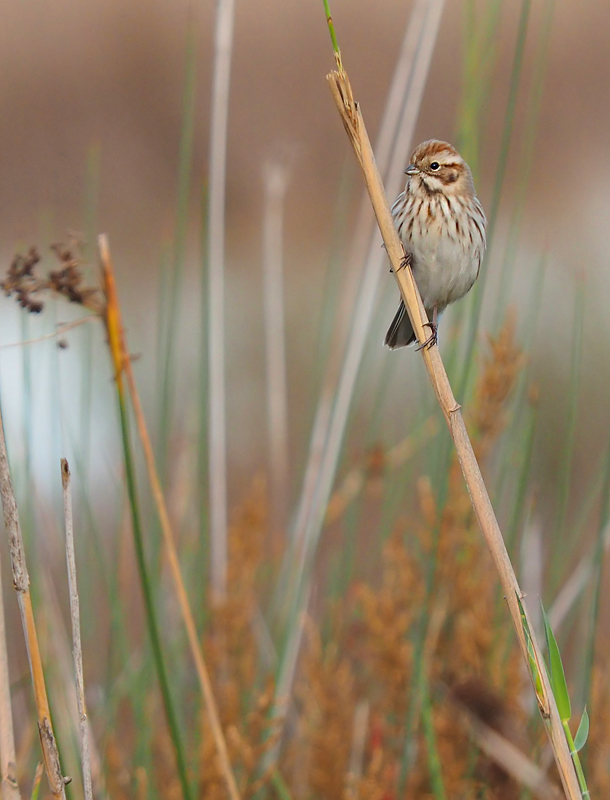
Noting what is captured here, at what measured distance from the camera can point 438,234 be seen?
210 centimetres

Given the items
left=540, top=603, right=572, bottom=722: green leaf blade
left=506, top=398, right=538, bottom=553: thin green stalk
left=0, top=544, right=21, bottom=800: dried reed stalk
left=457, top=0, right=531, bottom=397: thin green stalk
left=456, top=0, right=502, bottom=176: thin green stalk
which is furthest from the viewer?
left=506, top=398, right=538, bottom=553: thin green stalk

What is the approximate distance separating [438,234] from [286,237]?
4822mm

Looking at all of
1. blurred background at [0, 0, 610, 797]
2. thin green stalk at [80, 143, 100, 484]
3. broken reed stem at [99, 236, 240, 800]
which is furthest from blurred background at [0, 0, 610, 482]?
broken reed stem at [99, 236, 240, 800]

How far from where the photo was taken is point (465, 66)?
65.1 inches

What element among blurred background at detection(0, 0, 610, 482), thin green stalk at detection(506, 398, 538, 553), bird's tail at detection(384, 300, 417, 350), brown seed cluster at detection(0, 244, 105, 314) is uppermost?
blurred background at detection(0, 0, 610, 482)

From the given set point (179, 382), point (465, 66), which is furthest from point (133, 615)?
point (465, 66)

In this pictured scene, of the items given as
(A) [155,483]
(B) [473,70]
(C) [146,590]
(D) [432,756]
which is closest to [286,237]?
(B) [473,70]

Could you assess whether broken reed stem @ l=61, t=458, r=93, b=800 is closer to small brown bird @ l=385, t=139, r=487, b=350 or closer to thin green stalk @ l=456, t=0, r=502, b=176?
thin green stalk @ l=456, t=0, r=502, b=176

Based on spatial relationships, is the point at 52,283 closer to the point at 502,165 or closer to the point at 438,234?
the point at 502,165

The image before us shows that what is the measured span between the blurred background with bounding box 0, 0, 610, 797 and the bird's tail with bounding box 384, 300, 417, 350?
0.27 ft

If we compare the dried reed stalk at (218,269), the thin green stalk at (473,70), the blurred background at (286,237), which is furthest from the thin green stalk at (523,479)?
the dried reed stalk at (218,269)

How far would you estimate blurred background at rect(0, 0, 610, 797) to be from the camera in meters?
2.03

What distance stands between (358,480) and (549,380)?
1.97 m

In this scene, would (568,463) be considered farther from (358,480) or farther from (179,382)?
(179,382)
